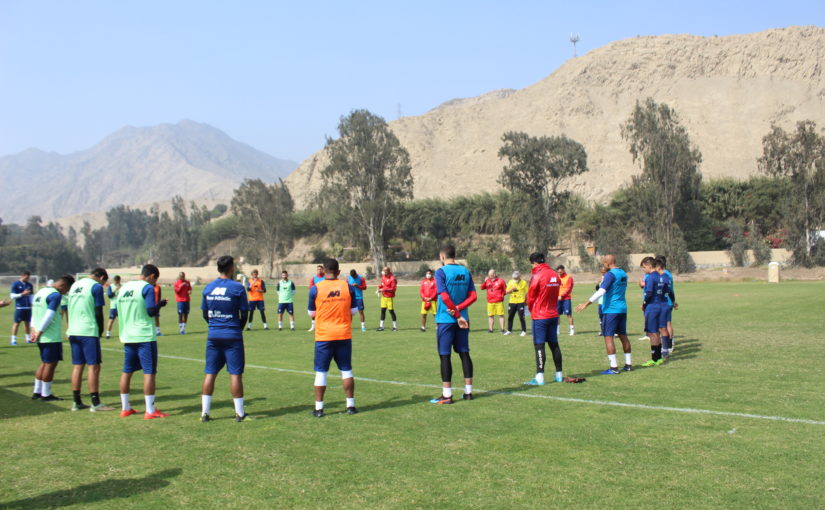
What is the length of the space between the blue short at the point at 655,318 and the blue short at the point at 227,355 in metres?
8.34

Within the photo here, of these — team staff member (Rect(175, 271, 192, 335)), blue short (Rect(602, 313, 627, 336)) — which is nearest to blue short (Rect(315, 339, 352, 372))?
blue short (Rect(602, 313, 627, 336))

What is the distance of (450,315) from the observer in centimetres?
961

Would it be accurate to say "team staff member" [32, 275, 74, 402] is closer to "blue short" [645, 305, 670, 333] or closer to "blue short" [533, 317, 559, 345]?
"blue short" [533, 317, 559, 345]

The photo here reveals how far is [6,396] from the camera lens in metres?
11.3

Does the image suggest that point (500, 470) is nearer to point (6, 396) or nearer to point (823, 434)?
point (823, 434)

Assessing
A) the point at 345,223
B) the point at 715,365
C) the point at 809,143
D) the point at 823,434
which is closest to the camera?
the point at 823,434

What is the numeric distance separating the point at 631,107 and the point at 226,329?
4810 inches

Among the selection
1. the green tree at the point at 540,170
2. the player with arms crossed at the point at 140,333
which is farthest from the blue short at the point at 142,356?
the green tree at the point at 540,170

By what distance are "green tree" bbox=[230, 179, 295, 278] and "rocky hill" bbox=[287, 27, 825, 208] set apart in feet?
113

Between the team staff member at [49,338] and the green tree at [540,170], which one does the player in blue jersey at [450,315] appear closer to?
the team staff member at [49,338]

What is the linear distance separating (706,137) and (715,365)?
106505mm

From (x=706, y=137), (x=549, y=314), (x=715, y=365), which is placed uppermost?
(x=706, y=137)

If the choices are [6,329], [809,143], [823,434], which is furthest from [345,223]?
[823,434]

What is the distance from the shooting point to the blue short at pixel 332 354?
897cm
